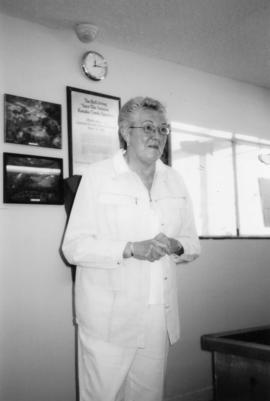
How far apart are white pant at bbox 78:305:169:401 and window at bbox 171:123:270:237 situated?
184cm

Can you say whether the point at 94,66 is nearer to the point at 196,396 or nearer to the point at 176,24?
the point at 176,24

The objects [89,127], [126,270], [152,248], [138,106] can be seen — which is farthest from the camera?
[89,127]

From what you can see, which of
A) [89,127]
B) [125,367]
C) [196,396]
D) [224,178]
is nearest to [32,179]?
[89,127]

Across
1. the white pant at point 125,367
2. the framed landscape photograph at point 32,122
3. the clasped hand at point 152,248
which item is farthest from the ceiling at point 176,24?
the white pant at point 125,367

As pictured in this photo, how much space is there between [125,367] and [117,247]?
1.64 feet

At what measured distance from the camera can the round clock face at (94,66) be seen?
2.88 m

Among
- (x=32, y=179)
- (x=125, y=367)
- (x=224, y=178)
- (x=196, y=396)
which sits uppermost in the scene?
(x=224, y=178)

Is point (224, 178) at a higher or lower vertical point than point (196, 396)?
higher

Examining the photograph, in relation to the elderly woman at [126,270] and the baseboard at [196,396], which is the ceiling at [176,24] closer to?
the elderly woman at [126,270]

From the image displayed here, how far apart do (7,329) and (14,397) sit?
403mm

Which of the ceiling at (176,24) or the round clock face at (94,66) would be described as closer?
the ceiling at (176,24)

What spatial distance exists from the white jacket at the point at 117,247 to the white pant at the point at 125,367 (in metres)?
0.05

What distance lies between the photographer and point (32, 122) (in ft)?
8.68

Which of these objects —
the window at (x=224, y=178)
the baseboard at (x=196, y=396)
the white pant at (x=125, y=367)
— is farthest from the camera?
the window at (x=224, y=178)
